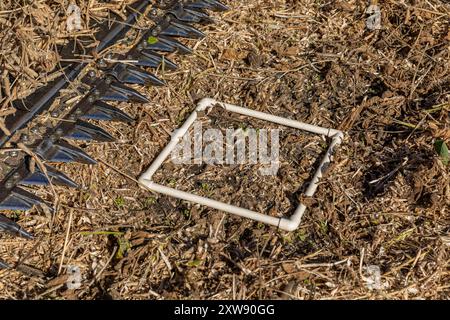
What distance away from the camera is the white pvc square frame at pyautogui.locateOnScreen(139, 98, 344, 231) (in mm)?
2914

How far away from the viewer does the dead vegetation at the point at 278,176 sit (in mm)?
2707

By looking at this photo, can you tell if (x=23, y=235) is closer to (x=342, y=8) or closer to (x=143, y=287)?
(x=143, y=287)

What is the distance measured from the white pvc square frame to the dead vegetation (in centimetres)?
4

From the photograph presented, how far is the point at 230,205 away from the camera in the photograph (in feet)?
9.75

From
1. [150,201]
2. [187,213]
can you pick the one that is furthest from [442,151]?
[150,201]

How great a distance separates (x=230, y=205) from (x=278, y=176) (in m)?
0.32

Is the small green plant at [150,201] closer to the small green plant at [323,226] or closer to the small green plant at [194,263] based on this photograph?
the small green plant at [194,263]

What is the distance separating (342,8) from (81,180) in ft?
6.31

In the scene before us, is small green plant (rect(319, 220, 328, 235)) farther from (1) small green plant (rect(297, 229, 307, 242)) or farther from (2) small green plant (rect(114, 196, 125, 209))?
(2) small green plant (rect(114, 196, 125, 209))

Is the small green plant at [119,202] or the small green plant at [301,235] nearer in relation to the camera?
the small green plant at [301,235]

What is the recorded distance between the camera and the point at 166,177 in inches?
126

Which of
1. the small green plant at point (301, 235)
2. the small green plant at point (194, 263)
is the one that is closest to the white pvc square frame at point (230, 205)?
the small green plant at point (301, 235)

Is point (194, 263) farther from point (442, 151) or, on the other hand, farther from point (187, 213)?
point (442, 151)

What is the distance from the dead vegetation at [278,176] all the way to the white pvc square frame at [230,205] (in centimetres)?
4
